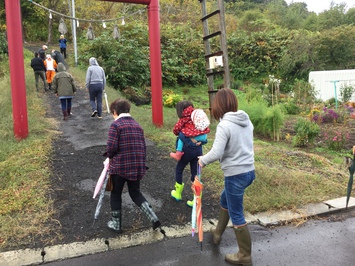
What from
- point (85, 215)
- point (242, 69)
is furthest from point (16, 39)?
point (242, 69)

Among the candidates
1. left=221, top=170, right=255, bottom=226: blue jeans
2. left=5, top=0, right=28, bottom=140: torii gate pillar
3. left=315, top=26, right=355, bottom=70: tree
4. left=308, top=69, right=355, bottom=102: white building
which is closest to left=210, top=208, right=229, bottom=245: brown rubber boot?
left=221, top=170, right=255, bottom=226: blue jeans

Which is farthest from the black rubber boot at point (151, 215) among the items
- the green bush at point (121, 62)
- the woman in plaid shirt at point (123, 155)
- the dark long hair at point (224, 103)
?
the green bush at point (121, 62)

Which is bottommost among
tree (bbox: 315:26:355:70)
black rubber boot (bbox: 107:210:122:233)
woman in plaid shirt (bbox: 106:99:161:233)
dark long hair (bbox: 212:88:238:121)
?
black rubber boot (bbox: 107:210:122:233)

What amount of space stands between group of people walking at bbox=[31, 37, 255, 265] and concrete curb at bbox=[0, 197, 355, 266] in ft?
0.57

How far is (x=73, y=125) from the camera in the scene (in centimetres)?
879

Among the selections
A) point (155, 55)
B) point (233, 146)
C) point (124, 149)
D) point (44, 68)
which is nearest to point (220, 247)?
point (233, 146)

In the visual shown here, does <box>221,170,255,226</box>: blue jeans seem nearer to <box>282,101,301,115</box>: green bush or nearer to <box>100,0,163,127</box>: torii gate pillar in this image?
<box>100,0,163,127</box>: torii gate pillar

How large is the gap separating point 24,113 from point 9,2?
2310mm

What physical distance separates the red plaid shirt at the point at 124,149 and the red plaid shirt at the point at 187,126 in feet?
2.61

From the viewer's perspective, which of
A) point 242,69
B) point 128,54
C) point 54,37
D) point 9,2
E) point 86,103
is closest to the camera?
point 9,2

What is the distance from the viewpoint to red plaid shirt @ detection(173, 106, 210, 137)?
418cm

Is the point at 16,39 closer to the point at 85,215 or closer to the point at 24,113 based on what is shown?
the point at 24,113

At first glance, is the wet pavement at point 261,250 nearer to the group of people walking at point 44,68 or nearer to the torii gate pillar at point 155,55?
the torii gate pillar at point 155,55

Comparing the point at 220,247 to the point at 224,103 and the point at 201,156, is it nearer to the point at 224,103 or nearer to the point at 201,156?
the point at 201,156
